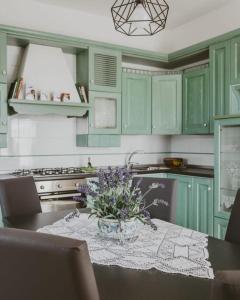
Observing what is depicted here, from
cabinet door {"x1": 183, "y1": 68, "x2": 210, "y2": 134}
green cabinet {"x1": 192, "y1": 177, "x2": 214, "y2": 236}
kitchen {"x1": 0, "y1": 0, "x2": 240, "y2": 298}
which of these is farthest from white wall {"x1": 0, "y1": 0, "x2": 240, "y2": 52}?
green cabinet {"x1": 192, "y1": 177, "x2": 214, "y2": 236}

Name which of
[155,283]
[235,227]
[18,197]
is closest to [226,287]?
[155,283]

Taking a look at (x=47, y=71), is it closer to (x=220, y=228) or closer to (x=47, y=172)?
(x=47, y=172)

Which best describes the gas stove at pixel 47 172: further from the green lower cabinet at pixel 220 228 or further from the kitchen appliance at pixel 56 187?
the green lower cabinet at pixel 220 228

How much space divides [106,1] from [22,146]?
186 cm

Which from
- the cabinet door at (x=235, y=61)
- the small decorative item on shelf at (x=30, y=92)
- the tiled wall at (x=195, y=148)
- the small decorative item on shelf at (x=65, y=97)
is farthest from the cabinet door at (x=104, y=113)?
the cabinet door at (x=235, y=61)

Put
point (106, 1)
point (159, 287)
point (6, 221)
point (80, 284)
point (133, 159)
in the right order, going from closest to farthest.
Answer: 1. point (80, 284)
2. point (159, 287)
3. point (6, 221)
4. point (106, 1)
5. point (133, 159)

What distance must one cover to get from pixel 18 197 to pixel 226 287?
1934 millimetres

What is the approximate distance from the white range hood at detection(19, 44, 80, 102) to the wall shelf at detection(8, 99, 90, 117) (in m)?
0.11

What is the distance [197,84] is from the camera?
398cm

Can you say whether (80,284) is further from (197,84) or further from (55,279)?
(197,84)

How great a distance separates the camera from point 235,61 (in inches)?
135

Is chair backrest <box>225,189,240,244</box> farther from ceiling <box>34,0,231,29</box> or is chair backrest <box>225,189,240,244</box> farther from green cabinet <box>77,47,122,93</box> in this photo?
ceiling <box>34,0,231,29</box>

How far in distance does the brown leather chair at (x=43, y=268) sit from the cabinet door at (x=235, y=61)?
305 cm

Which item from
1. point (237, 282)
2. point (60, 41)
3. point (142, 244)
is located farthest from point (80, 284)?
point (60, 41)
